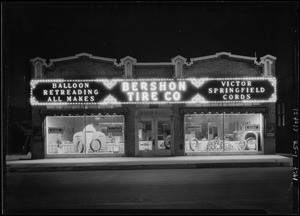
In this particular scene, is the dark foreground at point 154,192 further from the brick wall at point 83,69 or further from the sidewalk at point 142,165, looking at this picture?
the brick wall at point 83,69

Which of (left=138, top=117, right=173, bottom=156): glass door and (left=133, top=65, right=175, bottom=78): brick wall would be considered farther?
(left=138, top=117, right=173, bottom=156): glass door

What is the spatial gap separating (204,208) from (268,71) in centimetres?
1718

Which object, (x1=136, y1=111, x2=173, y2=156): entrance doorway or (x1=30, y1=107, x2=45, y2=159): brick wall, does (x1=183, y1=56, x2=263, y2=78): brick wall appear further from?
(x1=30, y1=107, x2=45, y2=159): brick wall

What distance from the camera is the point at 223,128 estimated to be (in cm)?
2620

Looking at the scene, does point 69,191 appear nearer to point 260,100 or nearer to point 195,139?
point 195,139

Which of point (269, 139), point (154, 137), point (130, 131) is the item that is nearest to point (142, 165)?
point (130, 131)

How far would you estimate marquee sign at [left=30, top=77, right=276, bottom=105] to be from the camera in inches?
992

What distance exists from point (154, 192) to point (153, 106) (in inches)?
520

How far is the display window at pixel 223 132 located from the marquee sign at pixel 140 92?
1.38 metres

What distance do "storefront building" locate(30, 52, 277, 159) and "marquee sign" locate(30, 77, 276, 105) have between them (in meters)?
0.06

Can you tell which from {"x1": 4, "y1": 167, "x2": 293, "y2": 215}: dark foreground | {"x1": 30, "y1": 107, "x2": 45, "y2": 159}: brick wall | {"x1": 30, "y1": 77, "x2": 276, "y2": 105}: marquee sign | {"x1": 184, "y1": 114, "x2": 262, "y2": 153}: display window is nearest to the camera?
{"x1": 4, "y1": 167, "x2": 293, "y2": 215}: dark foreground

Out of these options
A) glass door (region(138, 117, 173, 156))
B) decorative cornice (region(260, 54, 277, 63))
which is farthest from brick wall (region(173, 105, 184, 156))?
decorative cornice (region(260, 54, 277, 63))

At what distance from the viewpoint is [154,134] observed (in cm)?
2603

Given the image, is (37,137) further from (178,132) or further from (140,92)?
(178,132)
